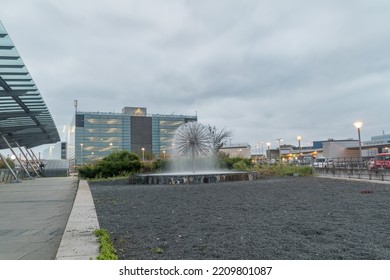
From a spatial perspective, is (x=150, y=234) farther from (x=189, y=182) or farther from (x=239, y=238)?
(x=189, y=182)

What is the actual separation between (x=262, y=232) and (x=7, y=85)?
1339cm

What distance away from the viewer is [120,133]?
4439 inches

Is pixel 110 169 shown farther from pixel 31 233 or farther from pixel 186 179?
pixel 31 233

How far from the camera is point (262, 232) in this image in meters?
5.44

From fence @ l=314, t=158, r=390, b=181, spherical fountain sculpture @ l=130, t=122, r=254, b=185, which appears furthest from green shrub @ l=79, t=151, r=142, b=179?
fence @ l=314, t=158, r=390, b=181

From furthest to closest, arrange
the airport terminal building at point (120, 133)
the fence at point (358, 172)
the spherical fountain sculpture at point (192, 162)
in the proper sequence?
1. the airport terminal building at point (120, 133)
2. the spherical fountain sculpture at point (192, 162)
3. the fence at point (358, 172)

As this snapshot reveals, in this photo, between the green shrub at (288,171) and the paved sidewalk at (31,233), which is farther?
the green shrub at (288,171)

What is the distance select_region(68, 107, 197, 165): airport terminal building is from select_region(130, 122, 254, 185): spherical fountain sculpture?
247 ft

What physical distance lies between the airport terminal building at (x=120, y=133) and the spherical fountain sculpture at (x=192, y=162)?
75.3 metres

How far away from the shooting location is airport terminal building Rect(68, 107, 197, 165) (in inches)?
4168

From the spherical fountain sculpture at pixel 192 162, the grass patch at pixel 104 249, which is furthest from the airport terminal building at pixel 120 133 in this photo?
the grass patch at pixel 104 249

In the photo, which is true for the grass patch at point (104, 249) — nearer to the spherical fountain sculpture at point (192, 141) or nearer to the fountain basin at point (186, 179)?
the fountain basin at point (186, 179)

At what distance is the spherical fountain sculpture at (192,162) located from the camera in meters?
18.8
